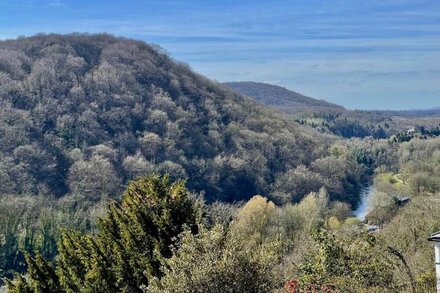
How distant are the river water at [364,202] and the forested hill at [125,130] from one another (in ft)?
12.8

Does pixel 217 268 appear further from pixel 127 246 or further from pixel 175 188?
pixel 175 188

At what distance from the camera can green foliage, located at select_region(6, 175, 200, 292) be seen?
865 inches

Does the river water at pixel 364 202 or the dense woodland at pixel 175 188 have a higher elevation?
the dense woodland at pixel 175 188

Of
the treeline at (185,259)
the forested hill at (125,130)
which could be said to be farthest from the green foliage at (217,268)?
the forested hill at (125,130)

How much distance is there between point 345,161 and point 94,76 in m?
59.6

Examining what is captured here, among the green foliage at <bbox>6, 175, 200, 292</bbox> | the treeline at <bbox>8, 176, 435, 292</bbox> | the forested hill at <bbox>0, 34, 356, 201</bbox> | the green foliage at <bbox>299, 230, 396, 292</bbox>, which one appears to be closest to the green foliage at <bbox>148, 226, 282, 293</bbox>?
the treeline at <bbox>8, 176, 435, 292</bbox>

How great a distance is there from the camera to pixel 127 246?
75.4ft

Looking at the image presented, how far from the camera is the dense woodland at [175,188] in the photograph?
19.9m

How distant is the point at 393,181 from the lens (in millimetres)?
110875

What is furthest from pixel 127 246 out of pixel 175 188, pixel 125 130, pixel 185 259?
pixel 125 130

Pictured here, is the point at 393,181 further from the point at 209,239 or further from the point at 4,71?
the point at 209,239

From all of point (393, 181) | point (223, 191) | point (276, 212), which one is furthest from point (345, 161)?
point (276, 212)

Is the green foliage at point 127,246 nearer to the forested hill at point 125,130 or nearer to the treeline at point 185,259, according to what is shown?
the treeline at point 185,259

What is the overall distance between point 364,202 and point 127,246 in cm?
8887
